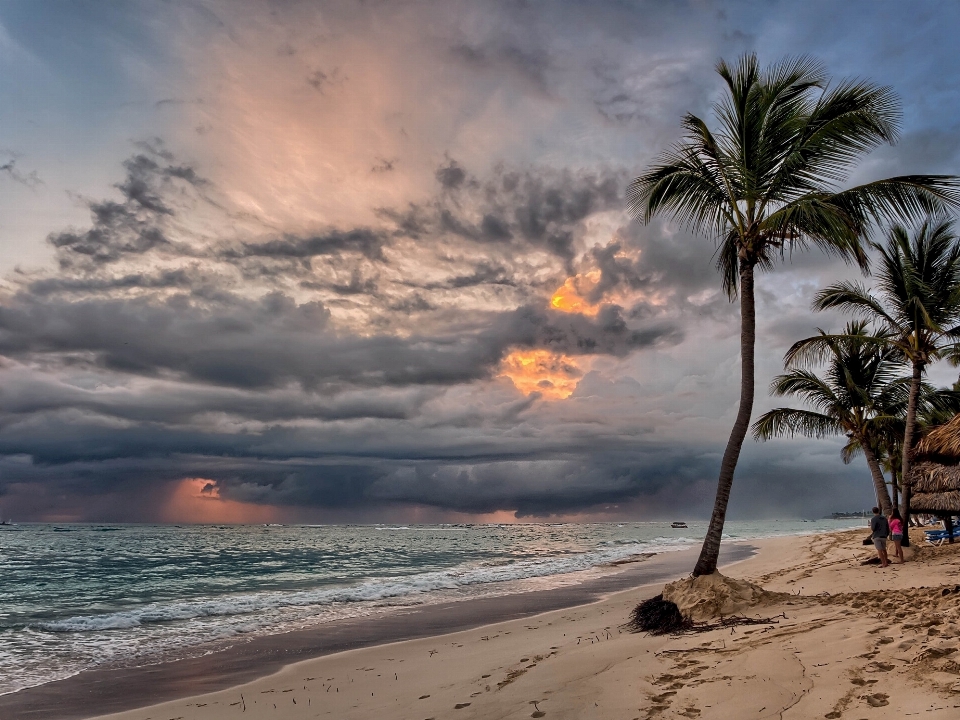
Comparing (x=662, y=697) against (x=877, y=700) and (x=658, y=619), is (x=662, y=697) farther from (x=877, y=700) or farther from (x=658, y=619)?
(x=658, y=619)

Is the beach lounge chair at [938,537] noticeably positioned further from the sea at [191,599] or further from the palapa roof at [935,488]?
the sea at [191,599]

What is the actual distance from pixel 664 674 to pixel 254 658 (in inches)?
338

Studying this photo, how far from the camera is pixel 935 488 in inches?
750

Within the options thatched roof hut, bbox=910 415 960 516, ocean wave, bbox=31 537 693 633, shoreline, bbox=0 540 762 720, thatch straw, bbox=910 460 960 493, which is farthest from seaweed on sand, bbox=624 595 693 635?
thatch straw, bbox=910 460 960 493

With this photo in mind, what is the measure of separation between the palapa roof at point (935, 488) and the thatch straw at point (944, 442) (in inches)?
91.2

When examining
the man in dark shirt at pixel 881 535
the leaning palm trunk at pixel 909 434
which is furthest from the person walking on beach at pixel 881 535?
the leaning palm trunk at pixel 909 434

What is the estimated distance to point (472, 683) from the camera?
7.84m

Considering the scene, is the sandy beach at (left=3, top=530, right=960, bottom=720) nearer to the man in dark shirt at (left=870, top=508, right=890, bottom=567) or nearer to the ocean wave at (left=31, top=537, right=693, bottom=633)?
the man in dark shirt at (left=870, top=508, right=890, bottom=567)

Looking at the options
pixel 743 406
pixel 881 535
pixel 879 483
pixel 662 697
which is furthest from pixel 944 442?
pixel 662 697

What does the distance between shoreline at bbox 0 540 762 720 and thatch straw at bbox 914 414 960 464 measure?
9.83m

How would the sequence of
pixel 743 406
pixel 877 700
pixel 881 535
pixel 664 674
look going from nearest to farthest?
pixel 877 700 → pixel 664 674 → pixel 743 406 → pixel 881 535

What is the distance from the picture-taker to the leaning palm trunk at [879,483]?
19.0m

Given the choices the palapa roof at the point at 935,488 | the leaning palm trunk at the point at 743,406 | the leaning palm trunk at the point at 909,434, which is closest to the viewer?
the leaning palm trunk at the point at 743,406

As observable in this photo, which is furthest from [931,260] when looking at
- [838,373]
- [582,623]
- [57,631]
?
[57,631]
